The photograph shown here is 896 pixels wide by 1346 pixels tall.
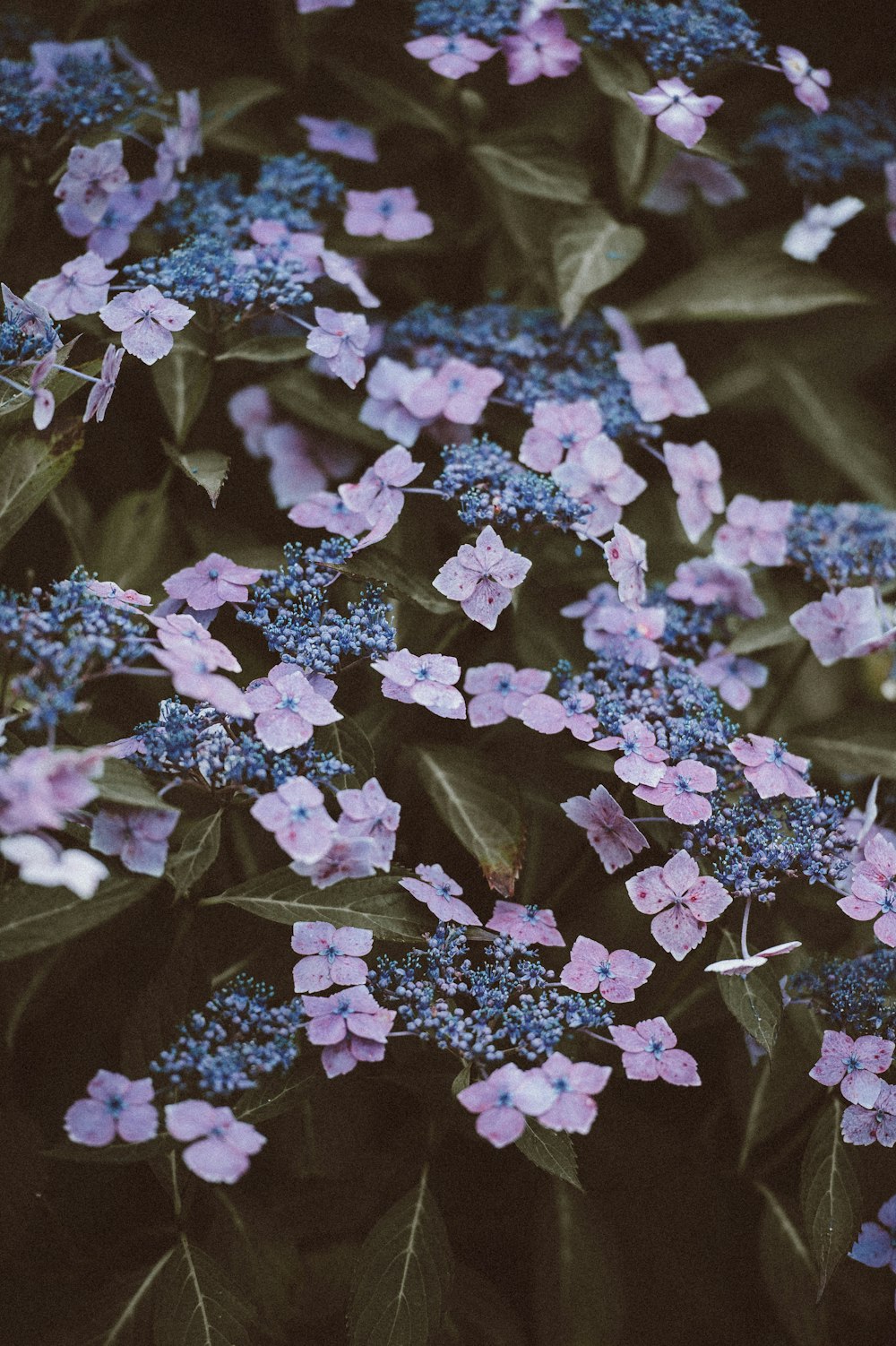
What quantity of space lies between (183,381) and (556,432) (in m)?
0.37

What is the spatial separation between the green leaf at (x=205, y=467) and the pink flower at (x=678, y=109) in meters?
0.55

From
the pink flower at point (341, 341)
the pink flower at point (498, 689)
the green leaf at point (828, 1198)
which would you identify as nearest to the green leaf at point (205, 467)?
the pink flower at point (341, 341)

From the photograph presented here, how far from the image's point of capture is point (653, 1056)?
92 cm

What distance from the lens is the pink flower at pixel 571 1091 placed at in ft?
2.71

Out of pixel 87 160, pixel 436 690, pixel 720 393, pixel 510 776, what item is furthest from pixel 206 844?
pixel 720 393

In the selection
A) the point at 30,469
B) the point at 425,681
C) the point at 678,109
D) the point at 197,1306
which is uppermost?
the point at 678,109

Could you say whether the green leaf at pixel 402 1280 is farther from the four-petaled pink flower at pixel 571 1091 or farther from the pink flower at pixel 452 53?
the pink flower at pixel 452 53

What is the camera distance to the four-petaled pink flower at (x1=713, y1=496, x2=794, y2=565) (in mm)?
1285

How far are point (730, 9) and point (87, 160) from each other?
0.68 m

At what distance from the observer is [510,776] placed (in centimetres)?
119

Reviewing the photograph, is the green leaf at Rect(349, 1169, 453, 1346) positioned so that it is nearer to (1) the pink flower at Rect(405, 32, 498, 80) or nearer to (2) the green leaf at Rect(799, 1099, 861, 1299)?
(2) the green leaf at Rect(799, 1099, 861, 1299)

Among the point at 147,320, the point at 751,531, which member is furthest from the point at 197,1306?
the point at 751,531

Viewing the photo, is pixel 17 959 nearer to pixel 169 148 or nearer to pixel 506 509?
pixel 506 509

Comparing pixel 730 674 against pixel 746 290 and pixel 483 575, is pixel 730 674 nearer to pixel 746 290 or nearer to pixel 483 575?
pixel 483 575
